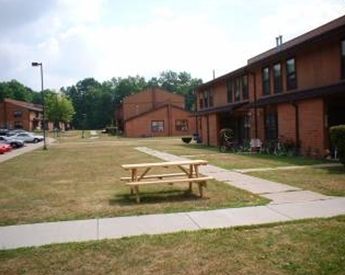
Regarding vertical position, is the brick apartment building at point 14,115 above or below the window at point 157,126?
above

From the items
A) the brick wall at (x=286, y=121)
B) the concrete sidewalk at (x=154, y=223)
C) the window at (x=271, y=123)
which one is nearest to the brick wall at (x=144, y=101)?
the window at (x=271, y=123)

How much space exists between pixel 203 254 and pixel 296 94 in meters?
18.0

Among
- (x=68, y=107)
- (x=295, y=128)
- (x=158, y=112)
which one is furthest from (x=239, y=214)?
(x=68, y=107)

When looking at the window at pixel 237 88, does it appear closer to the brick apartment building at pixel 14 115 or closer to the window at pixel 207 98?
the window at pixel 207 98

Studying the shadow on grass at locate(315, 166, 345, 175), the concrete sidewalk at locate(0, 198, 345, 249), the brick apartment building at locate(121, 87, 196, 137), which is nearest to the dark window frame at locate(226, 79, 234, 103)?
the shadow on grass at locate(315, 166, 345, 175)

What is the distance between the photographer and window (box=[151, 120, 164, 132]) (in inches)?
2729

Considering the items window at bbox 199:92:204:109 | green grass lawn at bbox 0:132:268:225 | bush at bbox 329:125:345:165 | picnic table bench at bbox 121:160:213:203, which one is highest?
window at bbox 199:92:204:109

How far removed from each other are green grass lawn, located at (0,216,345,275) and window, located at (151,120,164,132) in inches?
2445

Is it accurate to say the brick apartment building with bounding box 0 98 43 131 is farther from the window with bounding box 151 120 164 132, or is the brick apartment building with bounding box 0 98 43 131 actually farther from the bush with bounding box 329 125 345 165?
the bush with bounding box 329 125 345 165

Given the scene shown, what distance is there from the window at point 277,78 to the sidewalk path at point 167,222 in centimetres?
1691

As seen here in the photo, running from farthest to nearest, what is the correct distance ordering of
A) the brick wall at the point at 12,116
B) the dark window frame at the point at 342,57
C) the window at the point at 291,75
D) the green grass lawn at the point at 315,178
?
the brick wall at the point at 12,116, the window at the point at 291,75, the dark window frame at the point at 342,57, the green grass lawn at the point at 315,178

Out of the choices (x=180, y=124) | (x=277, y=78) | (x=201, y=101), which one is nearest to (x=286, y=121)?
(x=277, y=78)

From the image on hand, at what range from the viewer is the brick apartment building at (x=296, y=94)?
2000 cm

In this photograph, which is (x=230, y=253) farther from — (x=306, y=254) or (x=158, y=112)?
(x=158, y=112)
